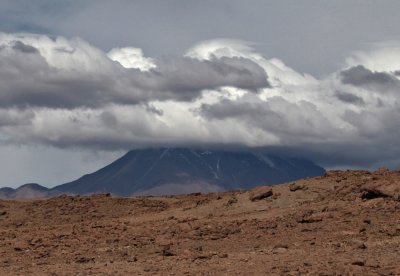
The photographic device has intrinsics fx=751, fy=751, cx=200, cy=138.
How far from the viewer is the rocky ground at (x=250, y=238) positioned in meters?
21.1

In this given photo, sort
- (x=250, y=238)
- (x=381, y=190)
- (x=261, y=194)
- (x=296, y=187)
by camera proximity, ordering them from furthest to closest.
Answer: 1. (x=296, y=187)
2. (x=261, y=194)
3. (x=381, y=190)
4. (x=250, y=238)

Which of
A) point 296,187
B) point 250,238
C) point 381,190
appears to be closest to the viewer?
point 250,238

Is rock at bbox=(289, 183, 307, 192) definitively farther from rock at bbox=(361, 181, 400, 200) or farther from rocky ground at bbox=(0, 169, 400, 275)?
rock at bbox=(361, 181, 400, 200)

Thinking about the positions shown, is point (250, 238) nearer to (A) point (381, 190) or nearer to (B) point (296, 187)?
(A) point (381, 190)

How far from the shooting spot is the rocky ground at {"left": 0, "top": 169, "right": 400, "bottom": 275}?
69.1 feet

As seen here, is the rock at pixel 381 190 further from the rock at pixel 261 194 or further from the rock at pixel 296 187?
the rock at pixel 261 194

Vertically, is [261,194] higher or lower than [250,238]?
higher

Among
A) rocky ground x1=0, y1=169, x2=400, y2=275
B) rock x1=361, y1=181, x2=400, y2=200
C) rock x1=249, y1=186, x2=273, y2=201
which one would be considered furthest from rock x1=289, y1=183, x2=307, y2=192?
rock x1=361, y1=181, x2=400, y2=200

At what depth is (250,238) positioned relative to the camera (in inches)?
1056

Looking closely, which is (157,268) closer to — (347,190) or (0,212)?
(347,190)

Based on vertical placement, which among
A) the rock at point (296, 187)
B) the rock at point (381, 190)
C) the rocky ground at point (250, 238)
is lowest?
the rocky ground at point (250, 238)

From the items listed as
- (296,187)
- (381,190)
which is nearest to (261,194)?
(296,187)

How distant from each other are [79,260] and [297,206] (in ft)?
45.3

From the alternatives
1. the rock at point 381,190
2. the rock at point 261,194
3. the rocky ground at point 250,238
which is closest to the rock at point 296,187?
the rocky ground at point 250,238
